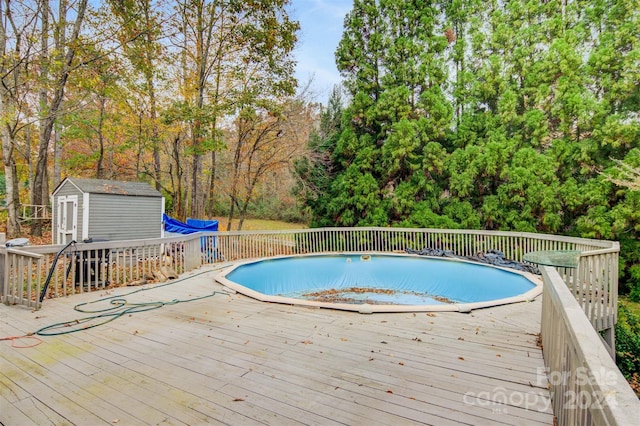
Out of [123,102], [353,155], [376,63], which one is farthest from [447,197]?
[123,102]

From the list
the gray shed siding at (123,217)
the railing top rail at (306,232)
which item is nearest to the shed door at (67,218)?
the gray shed siding at (123,217)

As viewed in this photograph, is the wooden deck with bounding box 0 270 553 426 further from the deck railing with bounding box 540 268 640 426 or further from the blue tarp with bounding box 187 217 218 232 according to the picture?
the blue tarp with bounding box 187 217 218 232

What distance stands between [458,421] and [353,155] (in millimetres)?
10560

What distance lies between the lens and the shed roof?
27.8 ft

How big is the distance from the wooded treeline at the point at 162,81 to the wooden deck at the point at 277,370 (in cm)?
788

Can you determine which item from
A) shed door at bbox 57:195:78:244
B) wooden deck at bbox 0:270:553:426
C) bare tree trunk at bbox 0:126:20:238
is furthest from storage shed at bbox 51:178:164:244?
wooden deck at bbox 0:270:553:426

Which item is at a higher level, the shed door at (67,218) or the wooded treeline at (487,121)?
the wooded treeline at (487,121)

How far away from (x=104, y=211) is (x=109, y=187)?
0.72 metres

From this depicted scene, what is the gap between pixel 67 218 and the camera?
8945mm

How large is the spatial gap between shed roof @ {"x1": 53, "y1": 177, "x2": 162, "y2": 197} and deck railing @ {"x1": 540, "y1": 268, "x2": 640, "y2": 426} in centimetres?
989

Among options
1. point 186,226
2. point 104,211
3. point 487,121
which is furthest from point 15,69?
point 487,121

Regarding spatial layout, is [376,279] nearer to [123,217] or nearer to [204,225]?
[204,225]

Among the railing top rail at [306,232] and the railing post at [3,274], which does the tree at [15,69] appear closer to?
the railing top rail at [306,232]

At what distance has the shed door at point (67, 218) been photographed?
8625 mm
